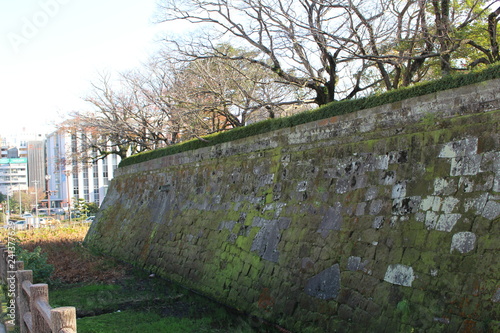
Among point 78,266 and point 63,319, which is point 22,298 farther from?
point 78,266

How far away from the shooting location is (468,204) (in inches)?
184

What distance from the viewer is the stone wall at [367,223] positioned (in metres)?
4.52

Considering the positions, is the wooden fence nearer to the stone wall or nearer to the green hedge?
the stone wall

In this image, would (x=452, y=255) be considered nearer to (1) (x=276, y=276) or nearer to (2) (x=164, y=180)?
(1) (x=276, y=276)

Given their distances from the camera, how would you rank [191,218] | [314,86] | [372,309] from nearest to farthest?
1. [372,309]
2. [191,218]
3. [314,86]

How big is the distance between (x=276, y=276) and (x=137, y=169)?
998cm

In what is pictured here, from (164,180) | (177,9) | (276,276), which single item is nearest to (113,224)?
(164,180)

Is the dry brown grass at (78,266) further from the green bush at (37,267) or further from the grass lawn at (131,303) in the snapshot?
the green bush at (37,267)

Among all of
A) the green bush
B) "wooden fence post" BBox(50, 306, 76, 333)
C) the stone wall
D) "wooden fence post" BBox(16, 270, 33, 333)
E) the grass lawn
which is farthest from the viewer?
the green bush

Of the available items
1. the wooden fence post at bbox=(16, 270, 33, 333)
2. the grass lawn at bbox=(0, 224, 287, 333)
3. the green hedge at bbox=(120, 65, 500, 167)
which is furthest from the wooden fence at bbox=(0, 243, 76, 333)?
the green hedge at bbox=(120, 65, 500, 167)

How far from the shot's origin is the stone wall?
178 inches

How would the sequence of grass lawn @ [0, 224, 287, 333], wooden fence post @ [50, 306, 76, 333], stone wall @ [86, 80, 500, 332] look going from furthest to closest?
grass lawn @ [0, 224, 287, 333] < stone wall @ [86, 80, 500, 332] < wooden fence post @ [50, 306, 76, 333]

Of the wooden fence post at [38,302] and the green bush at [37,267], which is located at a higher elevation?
the wooden fence post at [38,302]

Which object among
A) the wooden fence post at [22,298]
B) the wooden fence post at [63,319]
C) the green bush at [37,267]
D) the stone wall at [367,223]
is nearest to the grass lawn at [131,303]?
the green bush at [37,267]
